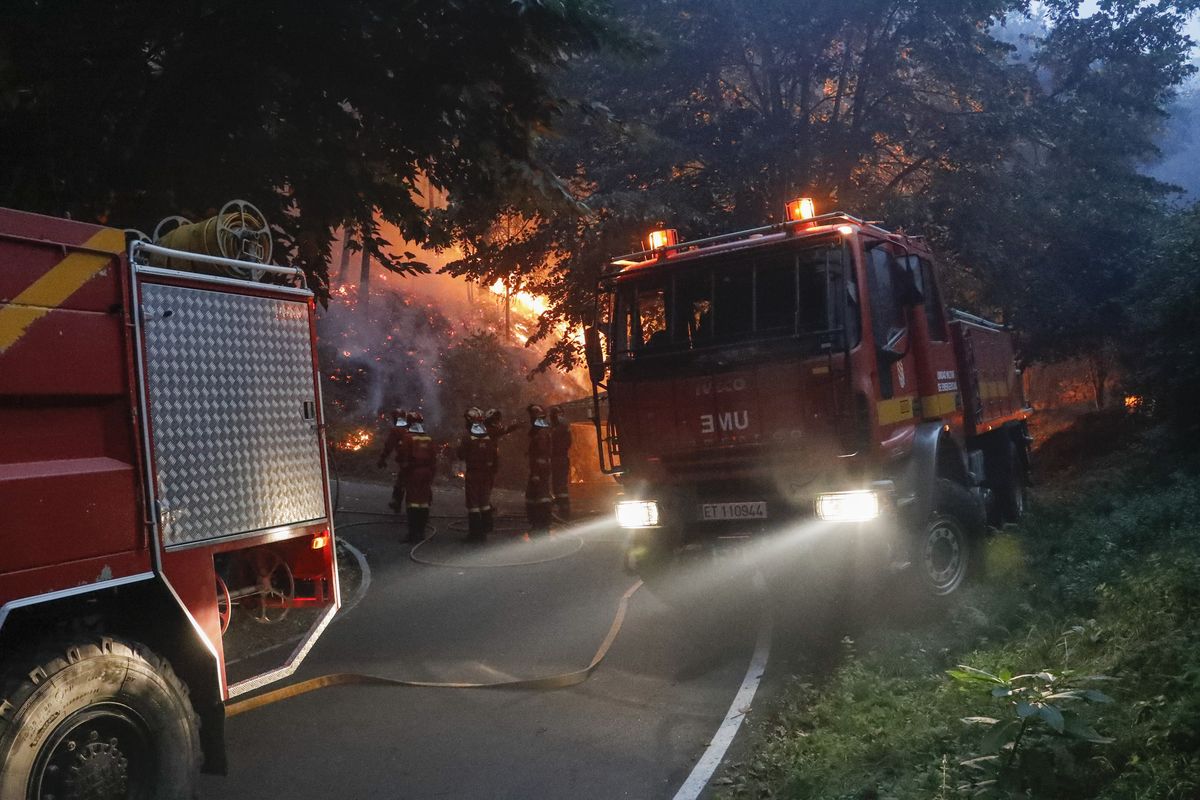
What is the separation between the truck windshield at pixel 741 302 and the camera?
6730 millimetres

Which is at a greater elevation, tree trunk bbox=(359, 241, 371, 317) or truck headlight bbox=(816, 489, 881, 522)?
tree trunk bbox=(359, 241, 371, 317)

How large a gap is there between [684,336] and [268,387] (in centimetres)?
354

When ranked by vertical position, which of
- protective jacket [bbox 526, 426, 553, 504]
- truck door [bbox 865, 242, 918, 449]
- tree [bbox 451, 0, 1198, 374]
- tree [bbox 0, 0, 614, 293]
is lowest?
protective jacket [bbox 526, 426, 553, 504]

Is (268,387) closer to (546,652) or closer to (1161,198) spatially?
(546,652)

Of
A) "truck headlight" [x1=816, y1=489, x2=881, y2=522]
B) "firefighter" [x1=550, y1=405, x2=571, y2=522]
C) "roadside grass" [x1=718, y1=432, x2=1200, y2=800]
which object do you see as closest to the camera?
"roadside grass" [x1=718, y1=432, x2=1200, y2=800]

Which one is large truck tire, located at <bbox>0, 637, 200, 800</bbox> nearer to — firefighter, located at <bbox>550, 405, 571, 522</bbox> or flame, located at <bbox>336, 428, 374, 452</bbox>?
Result: firefighter, located at <bbox>550, 405, 571, 522</bbox>

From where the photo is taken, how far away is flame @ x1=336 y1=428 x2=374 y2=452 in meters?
22.2

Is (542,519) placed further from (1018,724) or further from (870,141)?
(1018,724)

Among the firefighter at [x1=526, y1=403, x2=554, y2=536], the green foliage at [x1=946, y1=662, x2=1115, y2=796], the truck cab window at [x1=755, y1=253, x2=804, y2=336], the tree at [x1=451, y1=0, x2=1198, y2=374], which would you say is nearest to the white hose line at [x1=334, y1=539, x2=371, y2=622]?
the firefighter at [x1=526, y1=403, x2=554, y2=536]

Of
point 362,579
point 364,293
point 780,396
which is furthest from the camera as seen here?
point 364,293

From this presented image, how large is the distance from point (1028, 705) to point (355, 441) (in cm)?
2037

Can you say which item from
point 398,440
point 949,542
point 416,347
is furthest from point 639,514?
point 416,347

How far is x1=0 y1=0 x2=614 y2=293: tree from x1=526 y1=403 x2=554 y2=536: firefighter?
5736 millimetres

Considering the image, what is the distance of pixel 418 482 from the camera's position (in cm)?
1278
